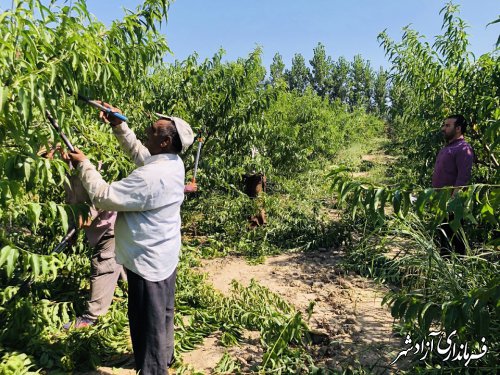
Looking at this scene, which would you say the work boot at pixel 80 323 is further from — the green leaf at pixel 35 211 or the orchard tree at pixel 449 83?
the orchard tree at pixel 449 83

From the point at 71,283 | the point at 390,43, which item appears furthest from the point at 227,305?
the point at 390,43

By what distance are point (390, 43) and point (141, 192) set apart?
4.88 metres

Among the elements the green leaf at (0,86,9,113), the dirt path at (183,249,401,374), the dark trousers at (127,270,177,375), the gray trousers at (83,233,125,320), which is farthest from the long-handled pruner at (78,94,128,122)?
the dirt path at (183,249,401,374)

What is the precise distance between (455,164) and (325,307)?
1.89 meters

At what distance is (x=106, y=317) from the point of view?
3.30 metres

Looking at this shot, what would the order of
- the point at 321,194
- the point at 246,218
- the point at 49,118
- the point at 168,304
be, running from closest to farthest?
the point at 49,118 → the point at 168,304 → the point at 246,218 → the point at 321,194

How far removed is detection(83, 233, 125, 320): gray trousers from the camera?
131 inches

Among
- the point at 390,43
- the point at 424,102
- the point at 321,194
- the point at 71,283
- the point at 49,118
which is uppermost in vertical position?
the point at 390,43

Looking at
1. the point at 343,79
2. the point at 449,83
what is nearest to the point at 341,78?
the point at 343,79

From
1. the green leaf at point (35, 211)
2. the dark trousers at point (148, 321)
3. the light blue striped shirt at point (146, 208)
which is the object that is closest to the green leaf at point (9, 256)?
the green leaf at point (35, 211)

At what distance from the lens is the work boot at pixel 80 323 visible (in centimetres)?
322

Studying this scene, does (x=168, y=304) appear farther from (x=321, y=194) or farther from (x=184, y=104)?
(x=321, y=194)

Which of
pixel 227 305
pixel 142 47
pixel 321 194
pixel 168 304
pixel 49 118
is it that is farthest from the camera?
pixel 321 194

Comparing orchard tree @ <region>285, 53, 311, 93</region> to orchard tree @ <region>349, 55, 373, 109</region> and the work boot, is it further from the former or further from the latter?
the work boot
